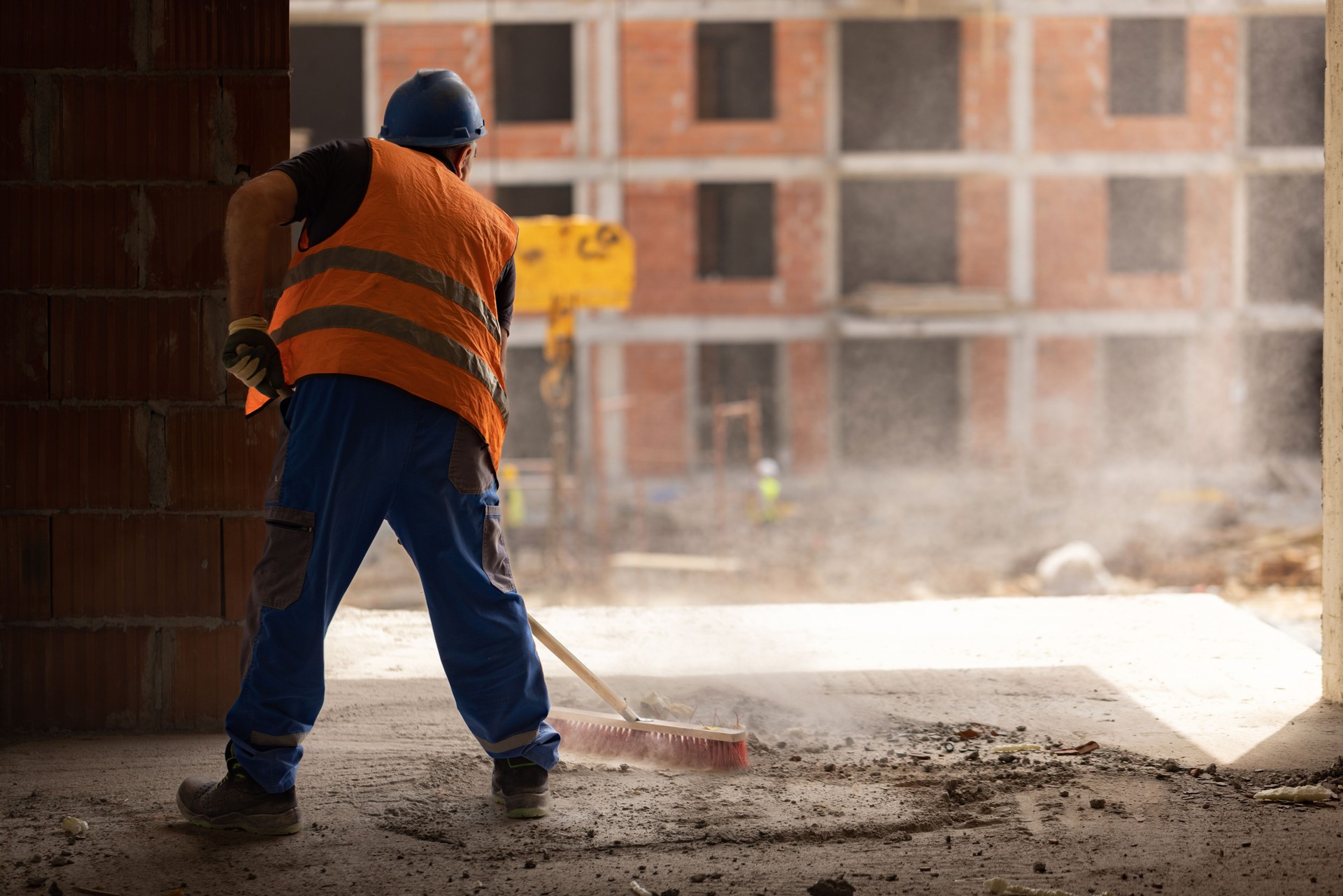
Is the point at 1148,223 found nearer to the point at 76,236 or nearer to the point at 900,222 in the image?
the point at 900,222

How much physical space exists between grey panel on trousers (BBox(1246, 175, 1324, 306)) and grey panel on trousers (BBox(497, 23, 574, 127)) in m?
13.6

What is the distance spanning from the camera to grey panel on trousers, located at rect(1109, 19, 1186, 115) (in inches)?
1013

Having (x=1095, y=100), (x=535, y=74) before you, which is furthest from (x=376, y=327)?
(x=1095, y=100)

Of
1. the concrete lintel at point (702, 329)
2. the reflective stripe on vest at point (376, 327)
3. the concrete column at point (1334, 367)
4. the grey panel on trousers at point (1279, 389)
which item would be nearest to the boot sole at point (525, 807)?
the reflective stripe on vest at point (376, 327)

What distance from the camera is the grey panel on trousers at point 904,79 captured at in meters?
25.5

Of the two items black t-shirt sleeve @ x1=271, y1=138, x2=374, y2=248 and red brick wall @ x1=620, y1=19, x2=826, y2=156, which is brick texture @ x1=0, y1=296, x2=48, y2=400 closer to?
black t-shirt sleeve @ x1=271, y1=138, x2=374, y2=248

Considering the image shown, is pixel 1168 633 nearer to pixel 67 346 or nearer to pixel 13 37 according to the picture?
pixel 67 346

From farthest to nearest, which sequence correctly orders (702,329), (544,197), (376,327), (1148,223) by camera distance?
(1148,223) < (544,197) < (702,329) < (376,327)

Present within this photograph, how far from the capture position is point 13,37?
3.70 m

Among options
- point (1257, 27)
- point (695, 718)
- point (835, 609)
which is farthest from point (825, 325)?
point (695, 718)

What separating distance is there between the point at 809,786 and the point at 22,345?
2.51 metres

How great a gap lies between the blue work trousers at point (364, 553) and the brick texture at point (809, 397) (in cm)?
2190

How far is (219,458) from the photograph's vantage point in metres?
3.78

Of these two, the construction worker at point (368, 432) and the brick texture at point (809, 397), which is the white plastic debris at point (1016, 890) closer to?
the construction worker at point (368, 432)
